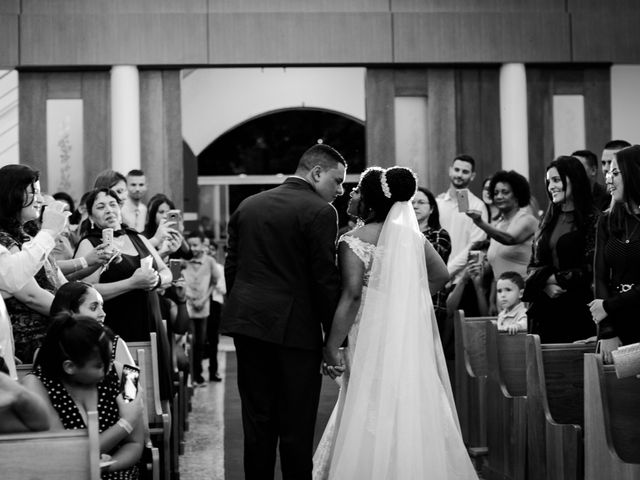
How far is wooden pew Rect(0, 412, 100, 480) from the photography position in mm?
3414

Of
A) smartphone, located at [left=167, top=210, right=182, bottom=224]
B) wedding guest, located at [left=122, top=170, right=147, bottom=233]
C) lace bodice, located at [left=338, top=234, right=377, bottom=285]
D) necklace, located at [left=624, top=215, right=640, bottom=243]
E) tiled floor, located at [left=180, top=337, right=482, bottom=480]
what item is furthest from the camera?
wedding guest, located at [left=122, top=170, right=147, bottom=233]

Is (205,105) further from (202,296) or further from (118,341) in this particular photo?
(118,341)

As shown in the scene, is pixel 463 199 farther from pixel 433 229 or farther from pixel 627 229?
pixel 627 229

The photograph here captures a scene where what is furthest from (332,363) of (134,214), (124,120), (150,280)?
(124,120)

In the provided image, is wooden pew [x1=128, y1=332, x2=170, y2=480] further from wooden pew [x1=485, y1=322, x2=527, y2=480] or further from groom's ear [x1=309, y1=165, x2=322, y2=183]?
wooden pew [x1=485, y1=322, x2=527, y2=480]

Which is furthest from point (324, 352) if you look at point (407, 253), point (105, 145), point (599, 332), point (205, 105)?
point (205, 105)

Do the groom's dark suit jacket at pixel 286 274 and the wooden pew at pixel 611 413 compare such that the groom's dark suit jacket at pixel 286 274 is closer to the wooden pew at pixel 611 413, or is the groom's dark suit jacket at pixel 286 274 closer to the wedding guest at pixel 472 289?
the wooden pew at pixel 611 413

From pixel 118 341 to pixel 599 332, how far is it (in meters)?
2.32

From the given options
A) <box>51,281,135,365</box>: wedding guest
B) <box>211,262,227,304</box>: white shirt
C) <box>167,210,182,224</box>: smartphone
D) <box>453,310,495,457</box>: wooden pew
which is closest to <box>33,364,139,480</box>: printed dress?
<box>51,281,135,365</box>: wedding guest

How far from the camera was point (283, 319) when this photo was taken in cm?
513

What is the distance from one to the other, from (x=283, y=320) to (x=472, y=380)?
2.23m

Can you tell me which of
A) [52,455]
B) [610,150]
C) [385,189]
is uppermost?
→ [610,150]

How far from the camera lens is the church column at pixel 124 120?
35.7 feet

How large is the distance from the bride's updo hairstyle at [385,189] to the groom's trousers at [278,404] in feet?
2.96
